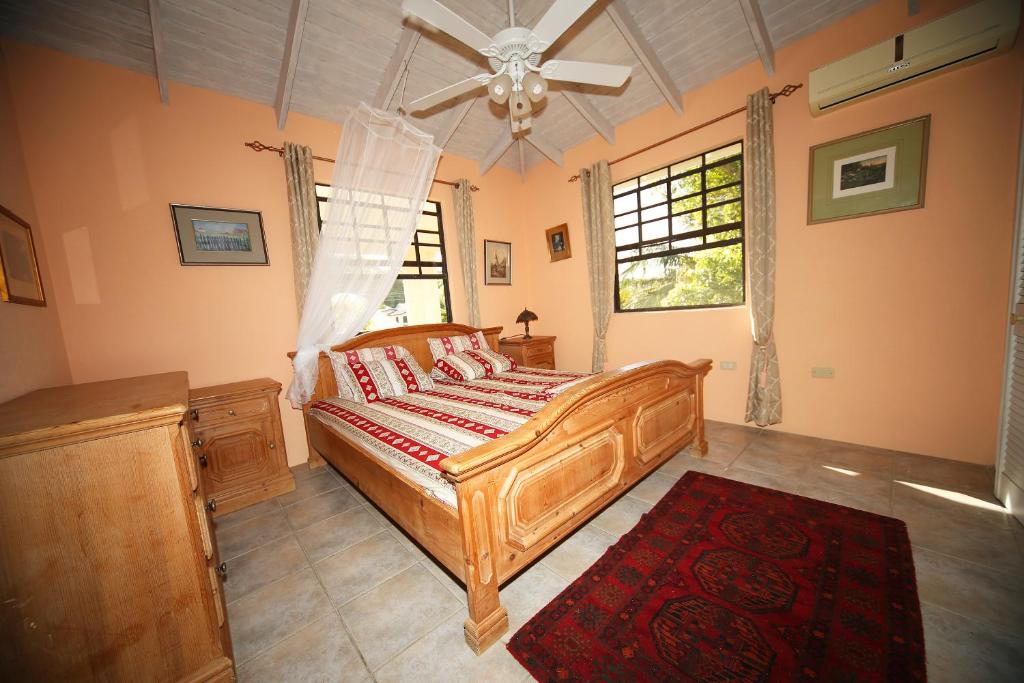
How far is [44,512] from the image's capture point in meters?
0.99

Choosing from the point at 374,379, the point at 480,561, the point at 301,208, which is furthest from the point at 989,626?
the point at 301,208

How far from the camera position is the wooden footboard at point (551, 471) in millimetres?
1367

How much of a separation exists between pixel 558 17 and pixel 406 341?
300 centimetres

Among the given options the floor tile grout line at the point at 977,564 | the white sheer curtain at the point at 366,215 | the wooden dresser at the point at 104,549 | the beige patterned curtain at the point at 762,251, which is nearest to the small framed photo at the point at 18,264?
the wooden dresser at the point at 104,549

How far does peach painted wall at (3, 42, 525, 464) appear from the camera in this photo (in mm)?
2346

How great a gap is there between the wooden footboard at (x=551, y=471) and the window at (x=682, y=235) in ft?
5.55

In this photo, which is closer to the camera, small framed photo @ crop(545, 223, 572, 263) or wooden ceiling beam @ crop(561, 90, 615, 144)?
wooden ceiling beam @ crop(561, 90, 615, 144)

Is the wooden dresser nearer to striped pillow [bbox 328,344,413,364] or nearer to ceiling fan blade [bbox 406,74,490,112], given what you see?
striped pillow [bbox 328,344,413,364]

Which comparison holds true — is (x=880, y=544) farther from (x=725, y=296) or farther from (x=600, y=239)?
(x=600, y=239)

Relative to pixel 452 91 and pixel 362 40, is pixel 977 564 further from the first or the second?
pixel 362 40

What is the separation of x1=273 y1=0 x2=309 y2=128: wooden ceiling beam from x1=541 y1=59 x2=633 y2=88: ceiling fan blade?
186 centimetres

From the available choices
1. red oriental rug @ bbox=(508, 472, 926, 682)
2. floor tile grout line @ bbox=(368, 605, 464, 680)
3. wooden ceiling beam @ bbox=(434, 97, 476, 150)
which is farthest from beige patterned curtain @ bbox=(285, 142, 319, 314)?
red oriental rug @ bbox=(508, 472, 926, 682)

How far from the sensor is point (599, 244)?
13.8 feet

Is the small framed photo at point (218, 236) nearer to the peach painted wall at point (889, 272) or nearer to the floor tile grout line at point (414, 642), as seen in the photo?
the floor tile grout line at point (414, 642)
